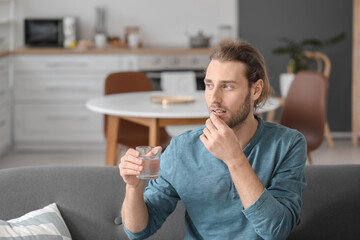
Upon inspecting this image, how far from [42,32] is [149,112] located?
312 cm

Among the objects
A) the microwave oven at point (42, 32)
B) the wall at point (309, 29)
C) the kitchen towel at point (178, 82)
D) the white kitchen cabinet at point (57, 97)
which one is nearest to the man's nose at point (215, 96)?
the kitchen towel at point (178, 82)

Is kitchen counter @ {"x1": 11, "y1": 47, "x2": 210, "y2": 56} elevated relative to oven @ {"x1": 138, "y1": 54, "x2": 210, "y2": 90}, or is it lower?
elevated

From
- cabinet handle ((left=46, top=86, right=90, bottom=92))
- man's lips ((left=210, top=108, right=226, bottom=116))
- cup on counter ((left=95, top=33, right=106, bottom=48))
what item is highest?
cup on counter ((left=95, top=33, right=106, bottom=48))

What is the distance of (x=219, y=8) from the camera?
250 inches

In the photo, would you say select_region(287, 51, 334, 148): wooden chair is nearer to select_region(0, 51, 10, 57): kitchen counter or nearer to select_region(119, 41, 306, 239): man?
select_region(0, 51, 10, 57): kitchen counter

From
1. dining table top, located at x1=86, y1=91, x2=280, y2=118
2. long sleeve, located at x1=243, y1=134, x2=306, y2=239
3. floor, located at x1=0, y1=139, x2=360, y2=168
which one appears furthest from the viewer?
floor, located at x1=0, y1=139, x2=360, y2=168

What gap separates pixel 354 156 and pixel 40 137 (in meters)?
2.87

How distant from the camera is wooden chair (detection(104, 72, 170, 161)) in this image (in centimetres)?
396

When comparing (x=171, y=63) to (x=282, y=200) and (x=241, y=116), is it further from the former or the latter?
(x=282, y=200)

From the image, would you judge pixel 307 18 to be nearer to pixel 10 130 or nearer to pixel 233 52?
pixel 10 130

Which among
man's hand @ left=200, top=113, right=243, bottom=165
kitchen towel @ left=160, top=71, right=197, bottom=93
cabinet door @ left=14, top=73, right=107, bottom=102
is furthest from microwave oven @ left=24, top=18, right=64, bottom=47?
man's hand @ left=200, top=113, right=243, bottom=165

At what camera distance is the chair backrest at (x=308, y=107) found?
3869 millimetres

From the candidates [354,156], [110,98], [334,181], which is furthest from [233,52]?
[354,156]

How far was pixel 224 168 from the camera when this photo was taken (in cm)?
170
